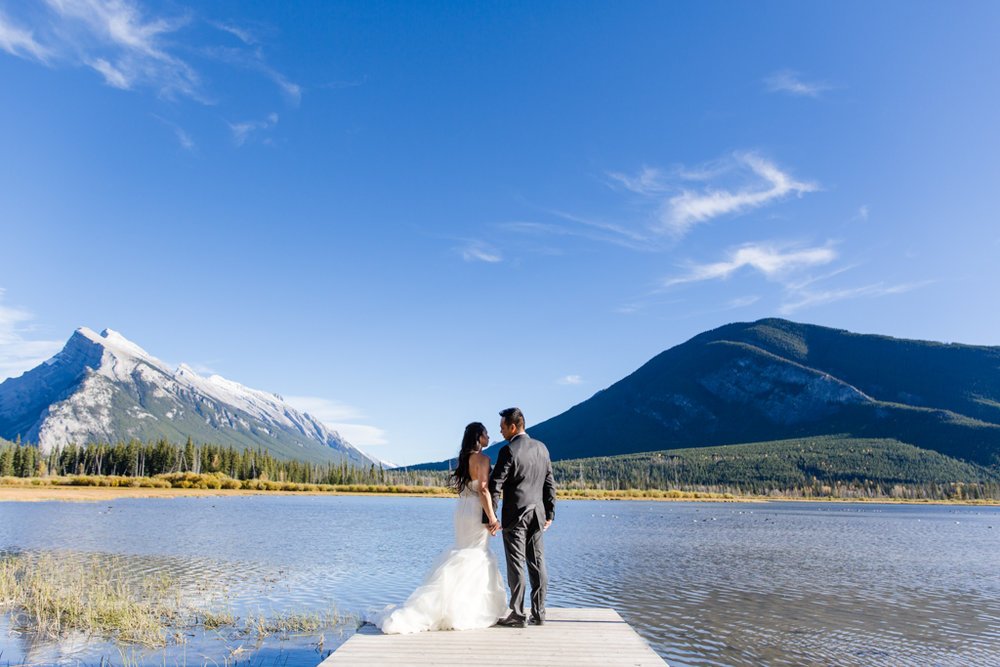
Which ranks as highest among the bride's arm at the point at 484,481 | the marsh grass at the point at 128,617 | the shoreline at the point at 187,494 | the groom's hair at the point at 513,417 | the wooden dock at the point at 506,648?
the groom's hair at the point at 513,417

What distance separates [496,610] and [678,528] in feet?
176

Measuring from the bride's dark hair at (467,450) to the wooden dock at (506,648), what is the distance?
2.20 meters

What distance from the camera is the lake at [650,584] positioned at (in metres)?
14.1

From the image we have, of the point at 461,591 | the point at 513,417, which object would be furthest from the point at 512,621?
the point at 513,417

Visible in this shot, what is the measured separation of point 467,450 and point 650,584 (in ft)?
55.9

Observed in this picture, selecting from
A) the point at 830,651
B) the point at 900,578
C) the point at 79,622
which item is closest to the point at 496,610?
the point at 830,651

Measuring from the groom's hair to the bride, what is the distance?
0.50 m

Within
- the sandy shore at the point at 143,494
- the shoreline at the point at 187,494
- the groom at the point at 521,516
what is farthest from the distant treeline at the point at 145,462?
the groom at the point at 521,516

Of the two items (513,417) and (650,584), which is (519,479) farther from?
(650,584)

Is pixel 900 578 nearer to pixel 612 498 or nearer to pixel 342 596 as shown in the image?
pixel 342 596

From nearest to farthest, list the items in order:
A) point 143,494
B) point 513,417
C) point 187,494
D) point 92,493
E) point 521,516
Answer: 1. point 521,516
2. point 513,417
3. point 92,493
4. point 143,494
5. point 187,494

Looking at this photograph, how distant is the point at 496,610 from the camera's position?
10.1 meters

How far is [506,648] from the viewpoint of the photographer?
8.71 m

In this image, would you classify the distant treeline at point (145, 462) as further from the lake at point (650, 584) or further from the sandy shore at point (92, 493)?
the lake at point (650, 584)
